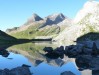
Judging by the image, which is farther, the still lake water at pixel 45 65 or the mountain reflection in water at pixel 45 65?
the still lake water at pixel 45 65

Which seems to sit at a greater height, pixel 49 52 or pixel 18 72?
pixel 49 52

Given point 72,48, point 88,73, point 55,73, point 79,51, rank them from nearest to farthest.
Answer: point 88,73, point 55,73, point 79,51, point 72,48

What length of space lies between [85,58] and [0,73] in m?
42.3

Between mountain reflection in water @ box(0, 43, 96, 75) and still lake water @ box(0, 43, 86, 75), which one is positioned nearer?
mountain reflection in water @ box(0, 43, 96, 75)

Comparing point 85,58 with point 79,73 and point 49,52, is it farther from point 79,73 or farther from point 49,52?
point 49,52

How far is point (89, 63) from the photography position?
9019 cm

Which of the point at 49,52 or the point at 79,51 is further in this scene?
the point at 49,52

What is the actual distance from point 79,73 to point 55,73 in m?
7.14

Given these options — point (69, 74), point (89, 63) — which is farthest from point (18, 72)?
point (89, 63)

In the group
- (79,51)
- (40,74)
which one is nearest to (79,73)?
(40,74)

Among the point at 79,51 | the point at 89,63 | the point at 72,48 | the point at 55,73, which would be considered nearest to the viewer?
the point at 55,73

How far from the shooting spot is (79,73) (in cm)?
7650

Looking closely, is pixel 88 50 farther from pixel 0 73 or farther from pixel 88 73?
pixel 0 73

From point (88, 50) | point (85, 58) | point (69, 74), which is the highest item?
point (88, 50)
